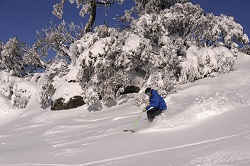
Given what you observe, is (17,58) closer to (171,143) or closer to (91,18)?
(91,18)

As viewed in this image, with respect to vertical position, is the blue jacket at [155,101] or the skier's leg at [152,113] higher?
the blue jacket at [155,101]

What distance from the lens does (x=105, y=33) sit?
17.1 meters

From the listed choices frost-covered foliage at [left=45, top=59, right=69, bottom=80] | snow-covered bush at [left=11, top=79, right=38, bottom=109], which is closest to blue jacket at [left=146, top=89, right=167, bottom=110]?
frost-covered foliage at [left=45, top=59, right=69, bottom=80]

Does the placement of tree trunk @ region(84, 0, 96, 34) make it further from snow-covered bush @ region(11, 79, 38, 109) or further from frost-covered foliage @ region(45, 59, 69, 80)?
snow-covered bush @ region(11, 79, 38, 109)

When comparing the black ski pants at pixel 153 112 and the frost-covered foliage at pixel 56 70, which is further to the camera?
the frost-covered foliage at pixel 56 70

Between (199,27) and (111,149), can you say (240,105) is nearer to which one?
(111,149)

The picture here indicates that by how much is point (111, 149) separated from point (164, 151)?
158cm

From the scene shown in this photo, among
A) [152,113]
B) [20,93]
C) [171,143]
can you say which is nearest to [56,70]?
[20,93]

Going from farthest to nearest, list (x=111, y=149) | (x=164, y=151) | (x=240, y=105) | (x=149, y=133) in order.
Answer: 1. (x=240, y=105)
2. (x=149, y=133)
3. (x=111, y=149)
4. (x=164, y=151)

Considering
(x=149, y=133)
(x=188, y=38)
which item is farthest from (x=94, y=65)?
(x=149, y=133)

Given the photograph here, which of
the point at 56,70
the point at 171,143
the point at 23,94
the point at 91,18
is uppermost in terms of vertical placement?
the point at 91,18

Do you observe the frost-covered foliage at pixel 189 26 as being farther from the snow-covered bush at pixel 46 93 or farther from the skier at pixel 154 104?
the skier at pixel 154 104

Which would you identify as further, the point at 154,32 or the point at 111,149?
the point at 154,32

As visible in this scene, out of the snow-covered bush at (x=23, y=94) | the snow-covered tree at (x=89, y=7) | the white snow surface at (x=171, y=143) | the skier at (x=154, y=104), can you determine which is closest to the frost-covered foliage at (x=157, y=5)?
the snow-covered tree at (x=89, y=7)
